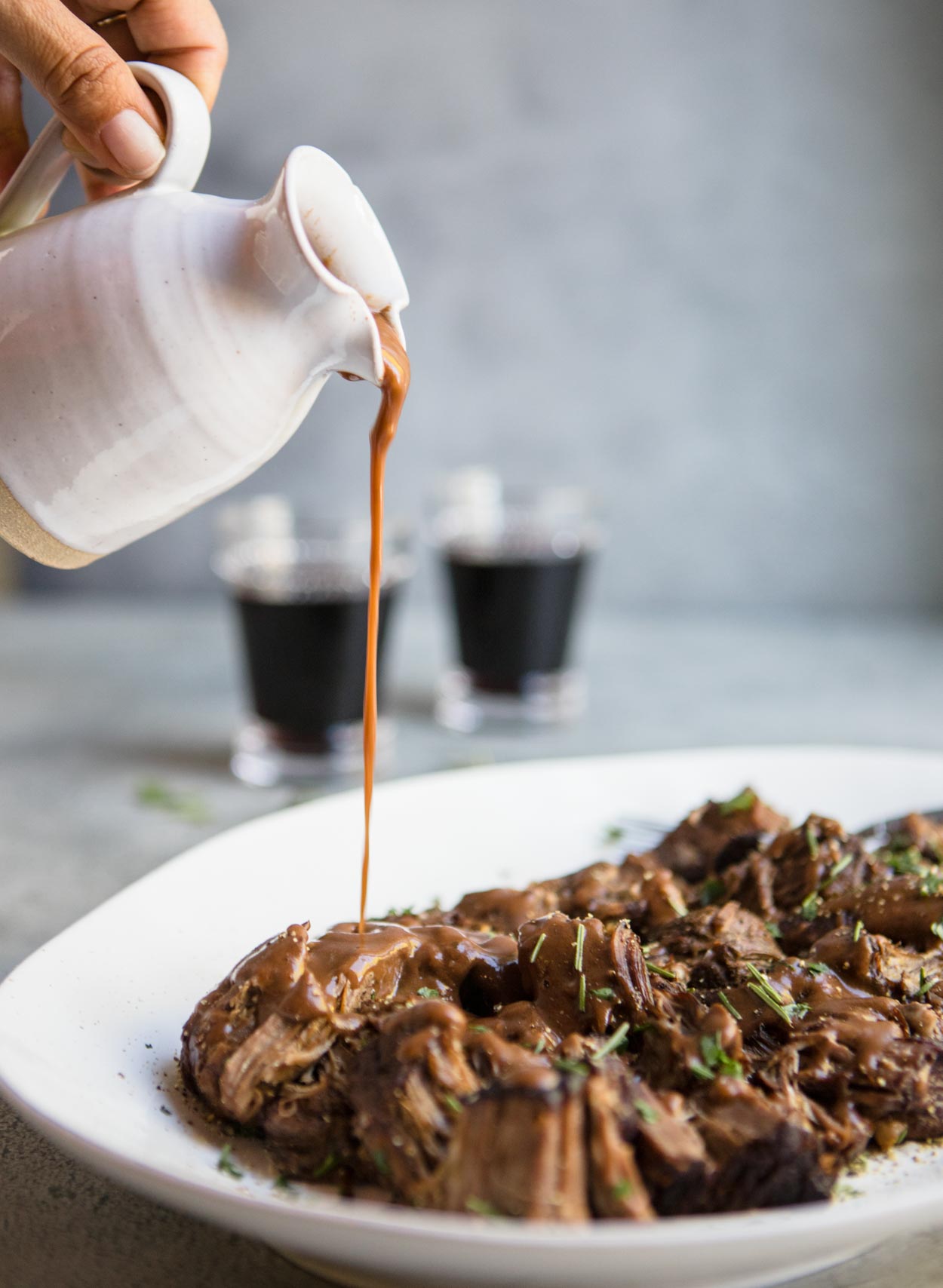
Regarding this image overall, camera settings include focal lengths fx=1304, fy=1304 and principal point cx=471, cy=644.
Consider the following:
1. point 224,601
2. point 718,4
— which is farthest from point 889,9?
point 224,601

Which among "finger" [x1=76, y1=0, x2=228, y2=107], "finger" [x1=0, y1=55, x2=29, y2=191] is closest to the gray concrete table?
"finger" [x1=0, y1=55, x2=29, y2=191]

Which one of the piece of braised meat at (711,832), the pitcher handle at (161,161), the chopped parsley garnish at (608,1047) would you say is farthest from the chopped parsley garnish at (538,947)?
the pitcher handle at (161,161)

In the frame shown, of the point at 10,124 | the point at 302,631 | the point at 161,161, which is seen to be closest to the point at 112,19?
the point at 10,124

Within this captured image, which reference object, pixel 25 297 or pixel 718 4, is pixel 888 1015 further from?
pixel 718 4

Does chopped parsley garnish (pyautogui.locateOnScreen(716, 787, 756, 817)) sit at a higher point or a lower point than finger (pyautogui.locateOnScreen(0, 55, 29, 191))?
lower

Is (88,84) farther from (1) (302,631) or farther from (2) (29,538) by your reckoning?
(1) (302,631)

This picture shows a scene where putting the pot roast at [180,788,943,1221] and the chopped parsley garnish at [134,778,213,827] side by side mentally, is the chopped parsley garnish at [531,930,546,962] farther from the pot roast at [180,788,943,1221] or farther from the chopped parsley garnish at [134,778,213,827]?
the chopped parsley garnish at [134,778,213,827]
